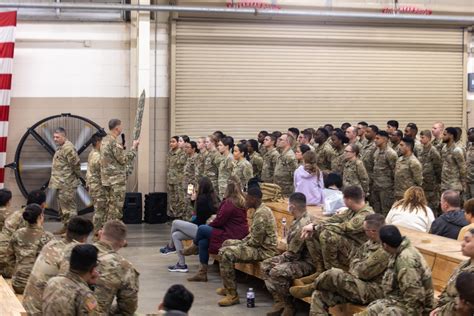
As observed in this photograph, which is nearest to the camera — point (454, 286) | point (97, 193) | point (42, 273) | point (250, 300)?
point (454, 286)

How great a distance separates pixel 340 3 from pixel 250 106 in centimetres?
291

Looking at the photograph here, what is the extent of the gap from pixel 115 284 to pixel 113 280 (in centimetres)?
3

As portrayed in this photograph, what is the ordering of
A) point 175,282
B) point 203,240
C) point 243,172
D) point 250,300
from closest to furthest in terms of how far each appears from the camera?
point 250,300, point 203,240, point 175,282, point 243,172

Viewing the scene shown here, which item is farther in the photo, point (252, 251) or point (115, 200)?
point (115, 200)

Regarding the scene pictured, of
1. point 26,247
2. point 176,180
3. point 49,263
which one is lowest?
point 26,247

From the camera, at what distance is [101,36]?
15422 mm

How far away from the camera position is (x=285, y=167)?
39.7 ft

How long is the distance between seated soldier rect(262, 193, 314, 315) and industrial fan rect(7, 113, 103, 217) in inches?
313

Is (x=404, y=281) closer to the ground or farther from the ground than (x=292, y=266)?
farther from the ground

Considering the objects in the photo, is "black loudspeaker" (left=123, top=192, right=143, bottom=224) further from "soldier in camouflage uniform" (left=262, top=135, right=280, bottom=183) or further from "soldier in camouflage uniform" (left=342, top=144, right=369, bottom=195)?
"soldier in camouflage uniform" (left=342, top=144, right=369, bottom=195)

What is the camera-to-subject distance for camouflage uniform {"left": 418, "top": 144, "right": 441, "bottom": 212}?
1259 cm

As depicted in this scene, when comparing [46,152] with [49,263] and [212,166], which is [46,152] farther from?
[49,263]

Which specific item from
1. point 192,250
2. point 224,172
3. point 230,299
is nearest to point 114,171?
point 224,172

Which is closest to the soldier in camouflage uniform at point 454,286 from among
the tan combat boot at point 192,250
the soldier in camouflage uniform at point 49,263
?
the soldier in camouflage uniform at point 49,263
